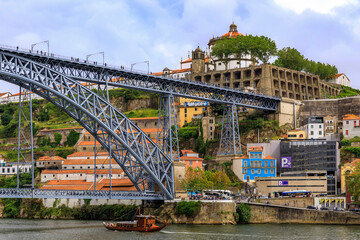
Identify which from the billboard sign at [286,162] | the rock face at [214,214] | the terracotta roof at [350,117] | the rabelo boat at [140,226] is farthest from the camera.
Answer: the terracotta roof at [350,117]

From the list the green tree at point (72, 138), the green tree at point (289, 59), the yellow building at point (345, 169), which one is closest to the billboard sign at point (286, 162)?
the yellow building at point (345, 169)

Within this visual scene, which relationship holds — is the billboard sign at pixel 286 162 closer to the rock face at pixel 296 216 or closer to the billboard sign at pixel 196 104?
the rock face at pixel 296 216

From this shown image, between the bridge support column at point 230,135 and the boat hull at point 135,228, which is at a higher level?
the bridge support column at point 230,135

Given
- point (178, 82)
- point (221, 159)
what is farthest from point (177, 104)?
point (178, 82)

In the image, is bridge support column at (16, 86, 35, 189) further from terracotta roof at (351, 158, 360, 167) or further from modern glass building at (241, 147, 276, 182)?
terracotta roof at (351, 158, 360, 167)

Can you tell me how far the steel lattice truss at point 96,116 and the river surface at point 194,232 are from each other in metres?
7.06

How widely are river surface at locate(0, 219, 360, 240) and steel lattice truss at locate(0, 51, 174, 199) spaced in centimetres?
706

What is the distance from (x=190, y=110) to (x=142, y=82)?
3500cm

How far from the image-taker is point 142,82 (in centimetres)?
7781

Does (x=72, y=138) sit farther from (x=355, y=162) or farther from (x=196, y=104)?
(x=355, y=162)

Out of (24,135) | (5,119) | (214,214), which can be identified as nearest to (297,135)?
(214,214)

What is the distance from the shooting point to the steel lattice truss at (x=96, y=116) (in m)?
61.2

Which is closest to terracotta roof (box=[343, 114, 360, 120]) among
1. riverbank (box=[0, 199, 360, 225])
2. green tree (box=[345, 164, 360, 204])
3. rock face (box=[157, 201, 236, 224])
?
green tree (box=[345, 164, 360, 204])

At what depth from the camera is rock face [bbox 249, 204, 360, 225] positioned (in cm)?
6969
